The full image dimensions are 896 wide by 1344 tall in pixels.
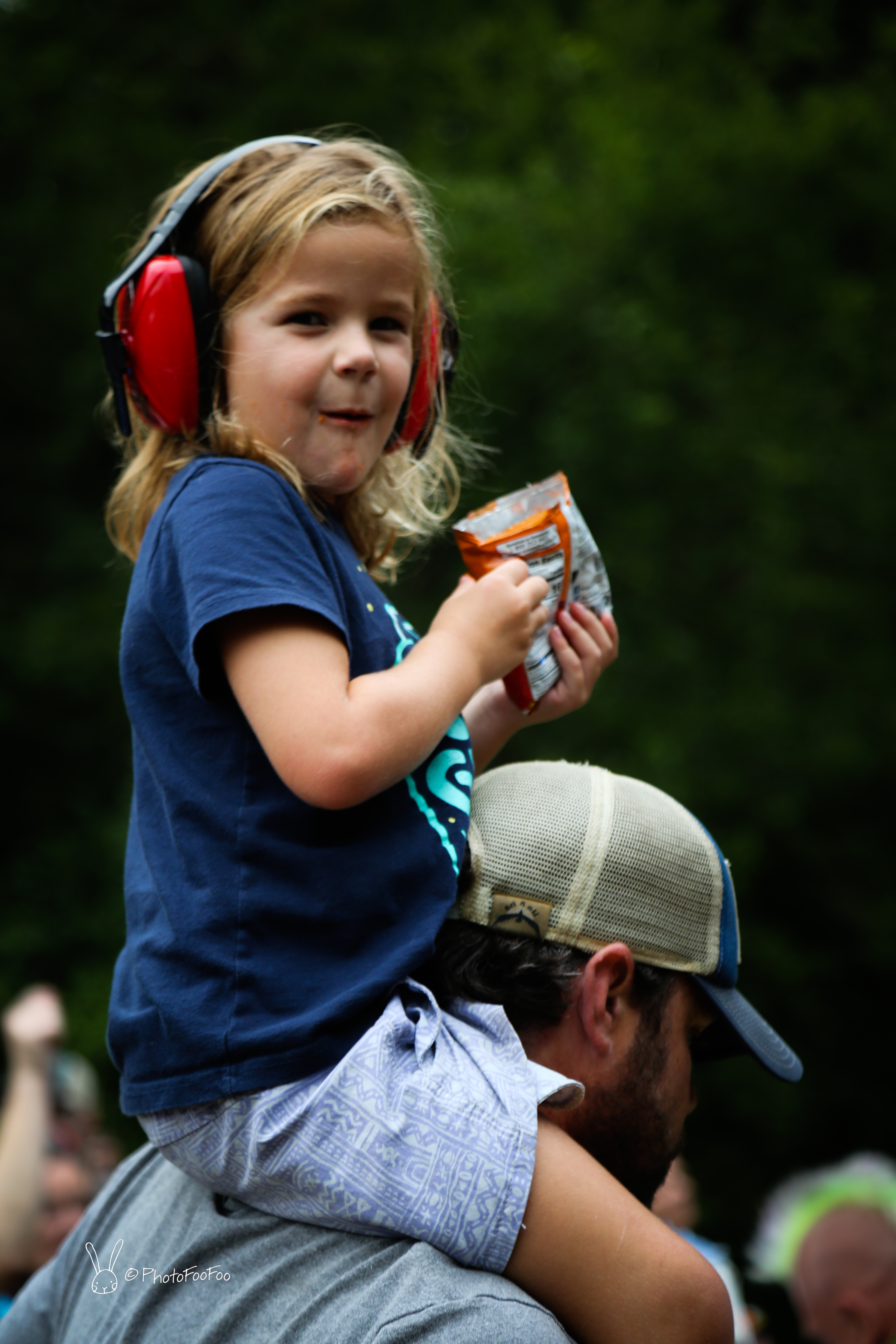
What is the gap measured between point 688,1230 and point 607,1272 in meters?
4.66

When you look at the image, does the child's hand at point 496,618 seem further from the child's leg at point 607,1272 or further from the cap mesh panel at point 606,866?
the child's leg at point 607,1272

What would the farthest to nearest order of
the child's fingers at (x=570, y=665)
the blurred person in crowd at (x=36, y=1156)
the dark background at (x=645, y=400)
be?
the dark background at (x=645, y=400), the blurred person in crowd at (x=36, y=1156), the child's fingers at (x=570, y=665)

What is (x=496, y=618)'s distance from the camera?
5.70 ft

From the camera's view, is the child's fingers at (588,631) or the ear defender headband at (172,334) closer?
the ear defender headband at (172,334)

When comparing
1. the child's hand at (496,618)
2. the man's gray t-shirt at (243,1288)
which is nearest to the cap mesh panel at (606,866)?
the child's hand at (496,618)

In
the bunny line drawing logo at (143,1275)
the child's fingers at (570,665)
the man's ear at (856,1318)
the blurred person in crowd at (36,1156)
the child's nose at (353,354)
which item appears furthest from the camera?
the man's ear at (856,1318)

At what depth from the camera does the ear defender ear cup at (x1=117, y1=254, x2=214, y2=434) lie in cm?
183

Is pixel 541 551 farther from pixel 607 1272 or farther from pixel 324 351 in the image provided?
pixel 607 1272

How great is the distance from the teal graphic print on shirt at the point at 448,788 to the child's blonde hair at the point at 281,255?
374mm

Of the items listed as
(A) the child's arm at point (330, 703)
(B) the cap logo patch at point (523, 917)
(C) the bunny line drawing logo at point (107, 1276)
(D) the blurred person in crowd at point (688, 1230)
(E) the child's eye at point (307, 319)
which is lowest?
(D) the blurred person in crowd at point (688, 1230)

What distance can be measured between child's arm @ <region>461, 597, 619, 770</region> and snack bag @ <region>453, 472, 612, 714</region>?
0.06ft

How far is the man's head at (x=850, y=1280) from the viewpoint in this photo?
3572mm

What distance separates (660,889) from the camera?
1.78m

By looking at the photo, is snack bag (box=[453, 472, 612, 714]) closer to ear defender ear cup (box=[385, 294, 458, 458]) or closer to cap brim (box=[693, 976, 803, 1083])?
ear defender ear cup (box=[385, 294, 458, 458])
